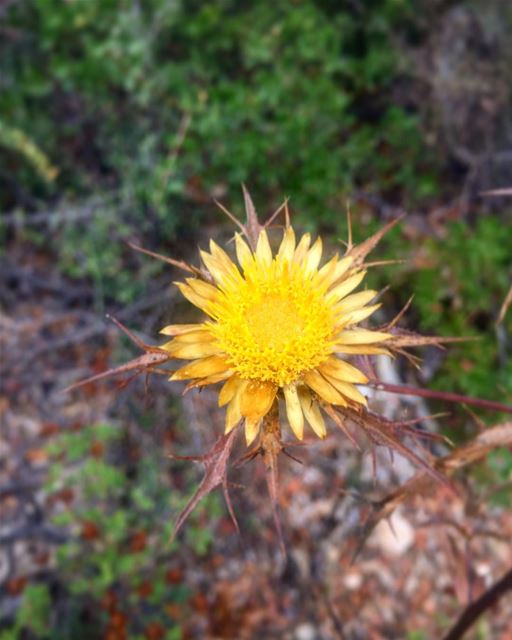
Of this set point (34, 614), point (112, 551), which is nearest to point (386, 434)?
point (112, 551)

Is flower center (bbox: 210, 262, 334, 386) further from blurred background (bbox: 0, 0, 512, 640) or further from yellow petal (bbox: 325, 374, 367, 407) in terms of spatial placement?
blurred background (bbox: 0, 0, 512, 640)

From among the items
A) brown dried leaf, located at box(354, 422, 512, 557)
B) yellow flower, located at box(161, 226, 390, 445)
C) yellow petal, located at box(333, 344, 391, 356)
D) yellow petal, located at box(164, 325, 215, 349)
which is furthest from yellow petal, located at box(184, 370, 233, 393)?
brown dried leaf, located at box(354, 422, 512, 557)

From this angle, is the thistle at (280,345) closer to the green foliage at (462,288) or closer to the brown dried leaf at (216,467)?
the brown dried leaf at (216,467)

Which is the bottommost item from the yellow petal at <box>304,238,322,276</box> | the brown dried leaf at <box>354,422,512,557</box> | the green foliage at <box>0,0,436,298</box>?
the brown dried leaf at <box>354,422,512,557</box>

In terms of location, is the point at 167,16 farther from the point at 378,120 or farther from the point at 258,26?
the point at 378,120

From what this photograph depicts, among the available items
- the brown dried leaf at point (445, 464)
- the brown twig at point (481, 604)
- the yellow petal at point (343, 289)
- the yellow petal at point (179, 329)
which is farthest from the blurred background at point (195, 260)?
the yellow petal at point (179, 329)
